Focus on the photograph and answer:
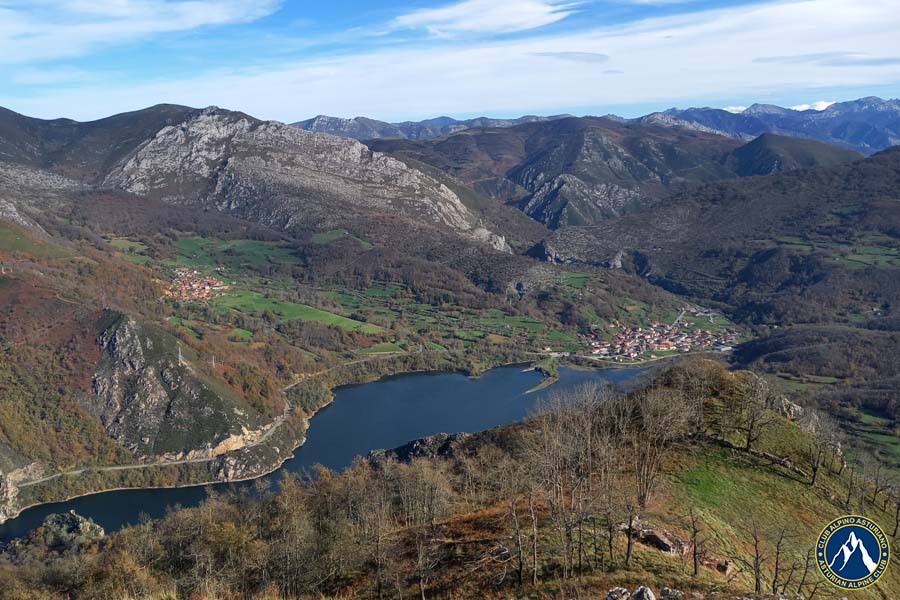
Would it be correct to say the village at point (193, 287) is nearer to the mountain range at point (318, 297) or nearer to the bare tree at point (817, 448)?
the mountain range at point (318, 297)

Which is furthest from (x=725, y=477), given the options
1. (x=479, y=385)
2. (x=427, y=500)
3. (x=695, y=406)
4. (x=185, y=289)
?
(x=185, y=289)

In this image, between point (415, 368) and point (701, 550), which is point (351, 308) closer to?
point (415, 368)

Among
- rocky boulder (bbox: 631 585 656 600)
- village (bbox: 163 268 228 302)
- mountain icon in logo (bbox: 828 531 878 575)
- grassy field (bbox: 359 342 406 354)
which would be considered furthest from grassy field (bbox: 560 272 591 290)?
rocky boulder (bbox: 631 585 656 600)

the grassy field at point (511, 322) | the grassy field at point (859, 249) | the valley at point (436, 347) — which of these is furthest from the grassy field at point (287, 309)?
the grassy field at point (859, 249)

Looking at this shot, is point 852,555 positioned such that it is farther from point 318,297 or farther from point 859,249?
point 859,249

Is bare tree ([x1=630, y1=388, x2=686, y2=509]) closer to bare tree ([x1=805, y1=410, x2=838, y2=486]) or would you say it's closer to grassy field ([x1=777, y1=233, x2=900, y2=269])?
bare tree ([x1=805, y1=410, x2=838, y2=486])

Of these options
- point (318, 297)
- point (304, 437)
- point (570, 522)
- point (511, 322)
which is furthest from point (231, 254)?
point (570, 522)
